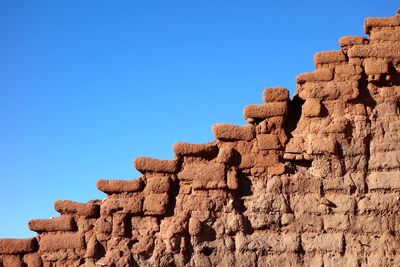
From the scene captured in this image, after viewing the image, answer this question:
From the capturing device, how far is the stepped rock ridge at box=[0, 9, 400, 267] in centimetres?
661

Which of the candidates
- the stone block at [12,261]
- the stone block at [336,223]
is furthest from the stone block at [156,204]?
the stone block at [336,223]

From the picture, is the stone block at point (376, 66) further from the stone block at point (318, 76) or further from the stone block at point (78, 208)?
the stone block at point (78, 208)

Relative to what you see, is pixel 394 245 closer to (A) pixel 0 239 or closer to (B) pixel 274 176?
(B) pixel 274 176

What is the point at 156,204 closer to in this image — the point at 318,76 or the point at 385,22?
the point at 318,76

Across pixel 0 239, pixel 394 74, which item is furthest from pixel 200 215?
pixel 394 74

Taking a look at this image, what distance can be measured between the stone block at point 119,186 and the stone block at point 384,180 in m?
2.61

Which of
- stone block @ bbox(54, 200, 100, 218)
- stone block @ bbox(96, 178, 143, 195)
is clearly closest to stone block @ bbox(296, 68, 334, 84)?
stone block @ bbox(96, 178, 143, 195)

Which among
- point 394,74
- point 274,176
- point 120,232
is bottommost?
point 120,232

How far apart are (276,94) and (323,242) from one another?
5.85ft

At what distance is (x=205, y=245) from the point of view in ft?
21.9

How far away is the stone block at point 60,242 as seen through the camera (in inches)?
270

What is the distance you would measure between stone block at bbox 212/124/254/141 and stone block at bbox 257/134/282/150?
0.41ft

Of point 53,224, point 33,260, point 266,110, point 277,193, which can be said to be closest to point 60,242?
point 53,224

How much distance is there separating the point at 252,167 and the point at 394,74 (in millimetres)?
2009
